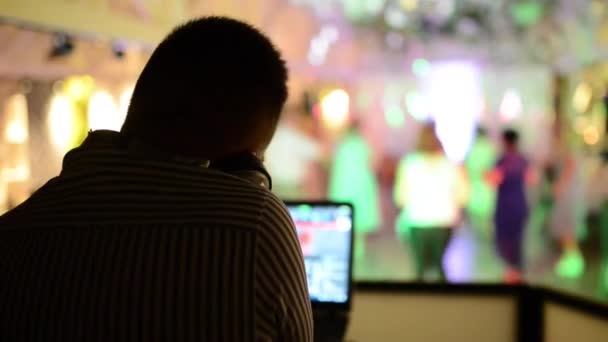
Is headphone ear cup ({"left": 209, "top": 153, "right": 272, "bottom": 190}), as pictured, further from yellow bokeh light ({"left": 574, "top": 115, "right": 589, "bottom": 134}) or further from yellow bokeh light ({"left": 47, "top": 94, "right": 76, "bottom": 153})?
yellow bokeh light ({"left": 574, "top": 115, "right": 589, "bottom": 134})

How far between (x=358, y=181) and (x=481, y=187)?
59cm

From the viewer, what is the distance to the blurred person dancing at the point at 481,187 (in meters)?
3.02

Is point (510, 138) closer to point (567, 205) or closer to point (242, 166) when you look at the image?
point (567, 205)

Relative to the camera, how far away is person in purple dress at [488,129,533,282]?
3.03m

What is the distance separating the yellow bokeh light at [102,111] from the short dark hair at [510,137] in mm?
1765

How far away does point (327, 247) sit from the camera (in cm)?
198

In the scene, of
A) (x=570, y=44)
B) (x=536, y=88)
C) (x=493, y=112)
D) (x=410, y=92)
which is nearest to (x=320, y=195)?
(x=410, y=92)

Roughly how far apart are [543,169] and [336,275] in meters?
1.55

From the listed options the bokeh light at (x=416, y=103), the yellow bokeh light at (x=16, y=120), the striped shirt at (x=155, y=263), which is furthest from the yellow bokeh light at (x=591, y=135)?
the striped shirt at (x=155, y=263)

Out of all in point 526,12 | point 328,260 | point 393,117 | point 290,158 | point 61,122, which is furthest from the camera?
point 526,12

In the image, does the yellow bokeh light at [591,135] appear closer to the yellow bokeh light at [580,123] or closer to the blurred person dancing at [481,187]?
the yellow bokeh light at [580,123]

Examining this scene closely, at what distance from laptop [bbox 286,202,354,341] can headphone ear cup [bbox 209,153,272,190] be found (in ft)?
3.65

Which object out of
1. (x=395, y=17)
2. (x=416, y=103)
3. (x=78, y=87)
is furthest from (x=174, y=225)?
(x=395, y=17)

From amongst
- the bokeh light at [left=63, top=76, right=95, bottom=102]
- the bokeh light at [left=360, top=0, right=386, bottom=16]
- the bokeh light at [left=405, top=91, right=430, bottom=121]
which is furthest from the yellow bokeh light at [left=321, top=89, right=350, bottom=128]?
the bokeh light at [left=63, top=76, right=95, bottom=102]
